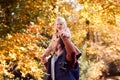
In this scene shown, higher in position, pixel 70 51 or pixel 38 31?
pixel 70 51

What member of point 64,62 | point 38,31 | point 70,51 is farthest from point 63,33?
point 38,31

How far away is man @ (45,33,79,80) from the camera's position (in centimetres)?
287

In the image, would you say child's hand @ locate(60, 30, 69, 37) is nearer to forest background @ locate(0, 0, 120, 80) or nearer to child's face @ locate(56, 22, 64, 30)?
child's face @ locate(56, 22, 64, 30)

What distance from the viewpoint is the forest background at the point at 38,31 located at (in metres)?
6.45

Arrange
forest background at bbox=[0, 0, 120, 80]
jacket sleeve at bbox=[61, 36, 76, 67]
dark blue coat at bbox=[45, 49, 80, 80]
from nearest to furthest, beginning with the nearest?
jacket sleeve at bbox=[61, 36, 76, 67] < dark blue coat at bbox=[45, 49, 80, 80] < forest background at bbox=[0, 0, 120, 80]

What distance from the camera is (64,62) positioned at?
3.02 m

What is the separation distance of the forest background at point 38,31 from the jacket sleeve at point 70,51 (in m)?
3.41

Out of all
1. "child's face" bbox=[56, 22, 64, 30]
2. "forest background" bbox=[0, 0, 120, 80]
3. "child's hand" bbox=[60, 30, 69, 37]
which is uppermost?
"child's face" bbox=[56, 22, 64, 30]

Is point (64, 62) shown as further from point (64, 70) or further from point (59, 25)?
point (59, 25)

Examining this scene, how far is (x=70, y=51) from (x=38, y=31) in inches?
295

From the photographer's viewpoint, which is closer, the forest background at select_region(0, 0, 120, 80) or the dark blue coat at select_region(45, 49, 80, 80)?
the dark blue coat at select_region(45, 49, 80, 80)

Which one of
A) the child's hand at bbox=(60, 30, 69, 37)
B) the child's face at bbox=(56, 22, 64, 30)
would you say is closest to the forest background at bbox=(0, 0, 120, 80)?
the child's face at bbox=(56, 22, 64, 30)

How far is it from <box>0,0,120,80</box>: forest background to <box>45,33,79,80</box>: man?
3.21m

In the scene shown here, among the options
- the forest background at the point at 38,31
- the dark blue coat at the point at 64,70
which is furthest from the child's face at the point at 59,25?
the forest background at the point at 38,31
